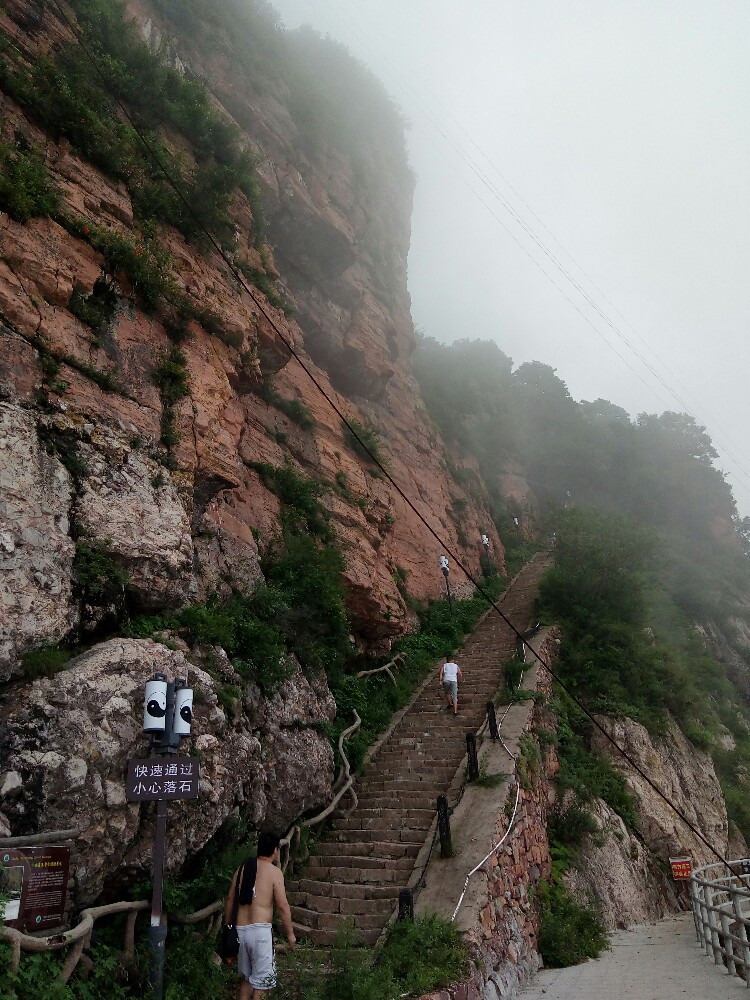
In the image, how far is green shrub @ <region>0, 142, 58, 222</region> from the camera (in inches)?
316

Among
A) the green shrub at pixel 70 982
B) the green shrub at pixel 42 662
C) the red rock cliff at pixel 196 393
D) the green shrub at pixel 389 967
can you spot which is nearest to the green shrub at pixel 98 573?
the red rock cliff at pixel 196 393

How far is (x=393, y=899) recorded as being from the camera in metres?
7.71

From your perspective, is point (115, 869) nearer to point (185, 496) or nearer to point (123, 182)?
point (185, 496)

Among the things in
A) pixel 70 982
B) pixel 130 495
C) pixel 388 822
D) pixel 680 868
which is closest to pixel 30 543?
pixel 130 495

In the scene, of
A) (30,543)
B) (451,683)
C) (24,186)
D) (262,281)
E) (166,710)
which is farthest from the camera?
(262,281)

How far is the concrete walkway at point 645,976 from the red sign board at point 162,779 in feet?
16.5

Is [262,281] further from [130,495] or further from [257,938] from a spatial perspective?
[257,938]

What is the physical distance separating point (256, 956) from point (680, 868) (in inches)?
408

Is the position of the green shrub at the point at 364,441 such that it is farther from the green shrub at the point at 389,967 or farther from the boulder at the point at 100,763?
the green shrub at the point at 389,967

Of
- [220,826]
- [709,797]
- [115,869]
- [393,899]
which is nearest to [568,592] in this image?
[709,797]

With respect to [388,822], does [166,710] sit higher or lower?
higher

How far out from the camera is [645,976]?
24.9ft

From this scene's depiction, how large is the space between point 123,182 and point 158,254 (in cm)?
169

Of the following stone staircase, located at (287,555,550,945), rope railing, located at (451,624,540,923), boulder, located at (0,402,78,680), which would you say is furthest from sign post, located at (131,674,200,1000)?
rope railing, located at (451,624,540,923)
